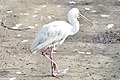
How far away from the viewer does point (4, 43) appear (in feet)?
24.1

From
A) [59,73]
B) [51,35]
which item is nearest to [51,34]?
[51,35]

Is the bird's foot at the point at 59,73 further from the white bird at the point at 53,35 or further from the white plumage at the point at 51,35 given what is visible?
the white plumage at the point at 51,35

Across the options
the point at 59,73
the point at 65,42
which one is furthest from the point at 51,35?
the point at 65,42

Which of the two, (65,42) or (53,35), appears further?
(65,42)

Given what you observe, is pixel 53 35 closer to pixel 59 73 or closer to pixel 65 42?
pixel 59 73

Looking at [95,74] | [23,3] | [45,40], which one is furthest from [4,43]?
[23,3]

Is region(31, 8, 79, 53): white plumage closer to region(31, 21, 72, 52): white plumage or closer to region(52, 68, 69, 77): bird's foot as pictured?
region(31, 21, 72, 52): white plumage

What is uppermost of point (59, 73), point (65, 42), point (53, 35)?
point (53, 35)

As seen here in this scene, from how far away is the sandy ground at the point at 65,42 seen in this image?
20.5 feet

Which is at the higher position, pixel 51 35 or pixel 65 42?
pixel 51 35

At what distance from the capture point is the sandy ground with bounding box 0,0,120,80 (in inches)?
246

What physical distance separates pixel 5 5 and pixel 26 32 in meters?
1.80

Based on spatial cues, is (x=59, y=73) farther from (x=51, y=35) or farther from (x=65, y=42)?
(x=65, y=42)

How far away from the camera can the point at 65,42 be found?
292 inches
